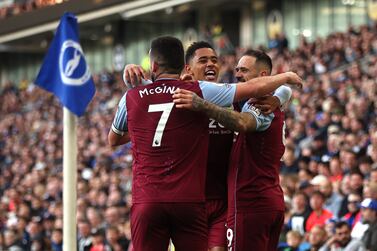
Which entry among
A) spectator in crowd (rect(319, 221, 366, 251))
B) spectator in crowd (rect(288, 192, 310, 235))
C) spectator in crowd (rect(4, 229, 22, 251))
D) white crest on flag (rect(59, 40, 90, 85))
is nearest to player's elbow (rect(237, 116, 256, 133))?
white crest on flag (rect(59, 40, 90, 85))

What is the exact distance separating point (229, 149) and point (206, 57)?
0.80 metres

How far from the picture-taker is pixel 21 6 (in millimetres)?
41875

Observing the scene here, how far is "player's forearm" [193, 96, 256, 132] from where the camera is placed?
6.02 meters

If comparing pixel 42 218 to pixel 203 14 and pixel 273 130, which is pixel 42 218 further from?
pixel 203 14

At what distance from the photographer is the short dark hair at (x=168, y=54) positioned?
20.0 feet

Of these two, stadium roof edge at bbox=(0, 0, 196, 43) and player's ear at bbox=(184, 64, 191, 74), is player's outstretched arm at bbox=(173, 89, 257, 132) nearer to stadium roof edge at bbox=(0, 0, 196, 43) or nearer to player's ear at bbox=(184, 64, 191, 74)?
player's ear at bbox=(184, 64, 191, 74)

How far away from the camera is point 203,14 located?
120 feet

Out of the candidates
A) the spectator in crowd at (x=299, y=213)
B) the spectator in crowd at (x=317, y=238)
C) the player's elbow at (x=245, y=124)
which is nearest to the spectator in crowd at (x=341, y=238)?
the spectator in crowd at (x=317, y=238)

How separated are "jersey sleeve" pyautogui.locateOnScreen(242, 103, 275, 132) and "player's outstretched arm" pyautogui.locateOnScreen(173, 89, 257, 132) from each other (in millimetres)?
127

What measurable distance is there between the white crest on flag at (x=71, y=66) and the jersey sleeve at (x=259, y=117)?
9.38 ft

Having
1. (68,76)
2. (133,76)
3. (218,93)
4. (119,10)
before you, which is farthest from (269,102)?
(119,10)

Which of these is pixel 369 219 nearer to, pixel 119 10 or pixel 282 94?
pixel 282 94

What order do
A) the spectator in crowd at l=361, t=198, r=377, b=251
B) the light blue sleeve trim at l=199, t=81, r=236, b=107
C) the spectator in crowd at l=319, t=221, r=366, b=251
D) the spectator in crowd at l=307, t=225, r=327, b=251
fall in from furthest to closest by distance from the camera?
the spectator in crowd at l=307, t=225, r=327, b=251 → the spectator in crowd at l=319, t=221, r=366, b=251 → the spectator in crowd at l=361, t=198, r=377, b=251 → the light blue sleeve trim at l=199, t=81, r=236, b=107

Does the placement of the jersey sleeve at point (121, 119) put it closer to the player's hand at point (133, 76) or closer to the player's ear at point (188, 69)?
the player's hand at point (133, 76)
